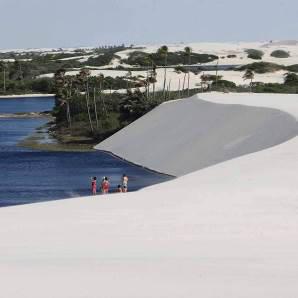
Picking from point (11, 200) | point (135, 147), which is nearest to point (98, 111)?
point (135, 147)

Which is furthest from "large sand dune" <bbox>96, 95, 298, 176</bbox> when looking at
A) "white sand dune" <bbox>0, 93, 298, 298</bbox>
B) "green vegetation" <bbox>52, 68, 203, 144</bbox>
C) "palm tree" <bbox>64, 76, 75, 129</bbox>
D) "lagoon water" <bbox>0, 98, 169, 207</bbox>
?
"white sand dune" <bbox>0, 93, 298, 298</bbox>

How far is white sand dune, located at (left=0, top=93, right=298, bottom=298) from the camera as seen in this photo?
1555cm

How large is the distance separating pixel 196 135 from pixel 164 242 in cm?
3917

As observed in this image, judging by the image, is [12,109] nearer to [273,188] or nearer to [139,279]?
[273,188]

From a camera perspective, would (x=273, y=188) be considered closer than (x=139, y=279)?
No

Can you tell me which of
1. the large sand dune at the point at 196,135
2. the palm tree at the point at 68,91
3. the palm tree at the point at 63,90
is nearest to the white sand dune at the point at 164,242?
the large sand dune at the point at 196,135

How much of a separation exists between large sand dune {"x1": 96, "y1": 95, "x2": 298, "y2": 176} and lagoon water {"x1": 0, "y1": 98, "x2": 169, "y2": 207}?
1.78 m

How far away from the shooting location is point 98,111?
3492 inches

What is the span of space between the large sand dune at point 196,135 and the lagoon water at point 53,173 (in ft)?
5.84

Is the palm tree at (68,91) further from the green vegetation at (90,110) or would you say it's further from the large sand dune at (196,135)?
the large sand dune at (196,135)

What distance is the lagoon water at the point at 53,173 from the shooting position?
40312mm

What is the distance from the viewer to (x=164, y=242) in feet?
63.5

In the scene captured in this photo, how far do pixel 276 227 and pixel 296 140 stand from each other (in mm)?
18576

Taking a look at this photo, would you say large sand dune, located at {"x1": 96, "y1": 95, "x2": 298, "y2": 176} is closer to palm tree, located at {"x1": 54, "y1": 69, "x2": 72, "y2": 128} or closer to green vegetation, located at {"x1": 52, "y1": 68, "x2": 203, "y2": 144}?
green vegetation, located at {"x1": 52, "y1": 68, "x2": 203, "y2": 144}
